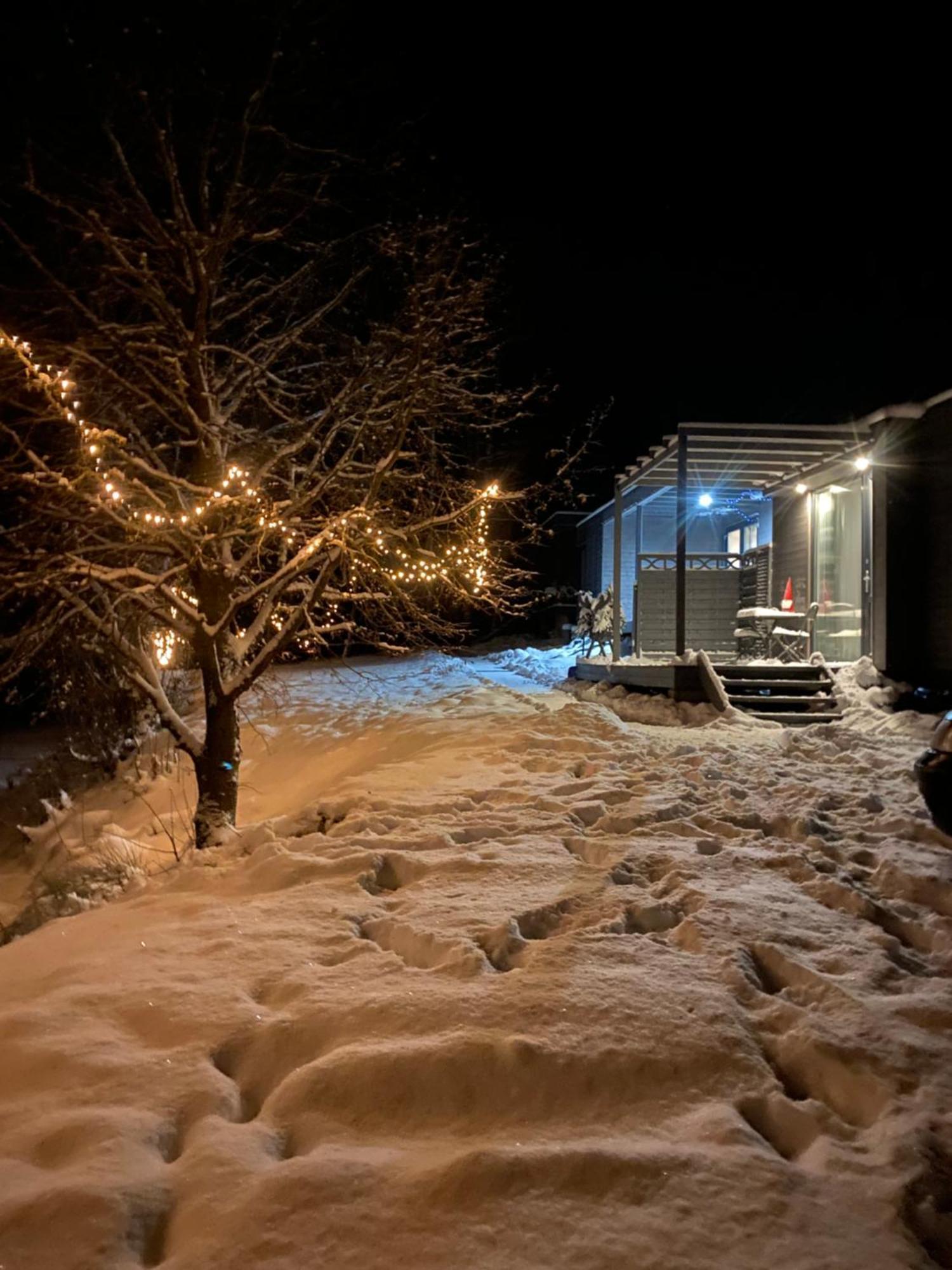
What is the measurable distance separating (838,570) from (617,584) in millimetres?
3842

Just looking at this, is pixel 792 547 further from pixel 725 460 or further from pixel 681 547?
pixel 681 547

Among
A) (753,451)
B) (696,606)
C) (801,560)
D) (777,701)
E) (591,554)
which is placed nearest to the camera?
(777,701)

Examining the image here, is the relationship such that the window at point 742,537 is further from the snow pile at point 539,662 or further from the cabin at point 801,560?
the snow pile at point 539,662

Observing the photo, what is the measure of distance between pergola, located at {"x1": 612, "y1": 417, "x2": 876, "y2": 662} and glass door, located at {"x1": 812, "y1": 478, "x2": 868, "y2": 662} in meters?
0.67

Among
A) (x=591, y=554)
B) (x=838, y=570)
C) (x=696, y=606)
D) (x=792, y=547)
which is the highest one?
Result: (x=591, y=554)

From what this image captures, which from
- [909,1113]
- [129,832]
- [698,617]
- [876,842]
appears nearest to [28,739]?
[129,832]

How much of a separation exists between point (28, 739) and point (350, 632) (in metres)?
11.8

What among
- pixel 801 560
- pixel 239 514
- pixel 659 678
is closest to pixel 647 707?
pixel 659 678

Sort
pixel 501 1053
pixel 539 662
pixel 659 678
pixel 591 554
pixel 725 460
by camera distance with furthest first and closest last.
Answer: pixel 591 554
pixel 539 662
pixel 725 460
pixel 659 678
pixel 501 1053

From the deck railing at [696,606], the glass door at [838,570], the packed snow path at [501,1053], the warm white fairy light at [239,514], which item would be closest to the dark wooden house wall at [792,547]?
the glass door at [838,570]

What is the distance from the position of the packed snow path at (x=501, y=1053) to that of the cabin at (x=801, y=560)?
250 inches

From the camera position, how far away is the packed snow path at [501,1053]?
1.94 metres

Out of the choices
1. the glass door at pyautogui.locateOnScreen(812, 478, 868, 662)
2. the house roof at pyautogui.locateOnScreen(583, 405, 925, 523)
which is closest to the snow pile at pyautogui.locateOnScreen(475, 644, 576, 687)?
the house roof at pyautogui.locateOnScreen(583, 405, 925, 523)

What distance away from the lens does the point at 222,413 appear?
7.50 metres
